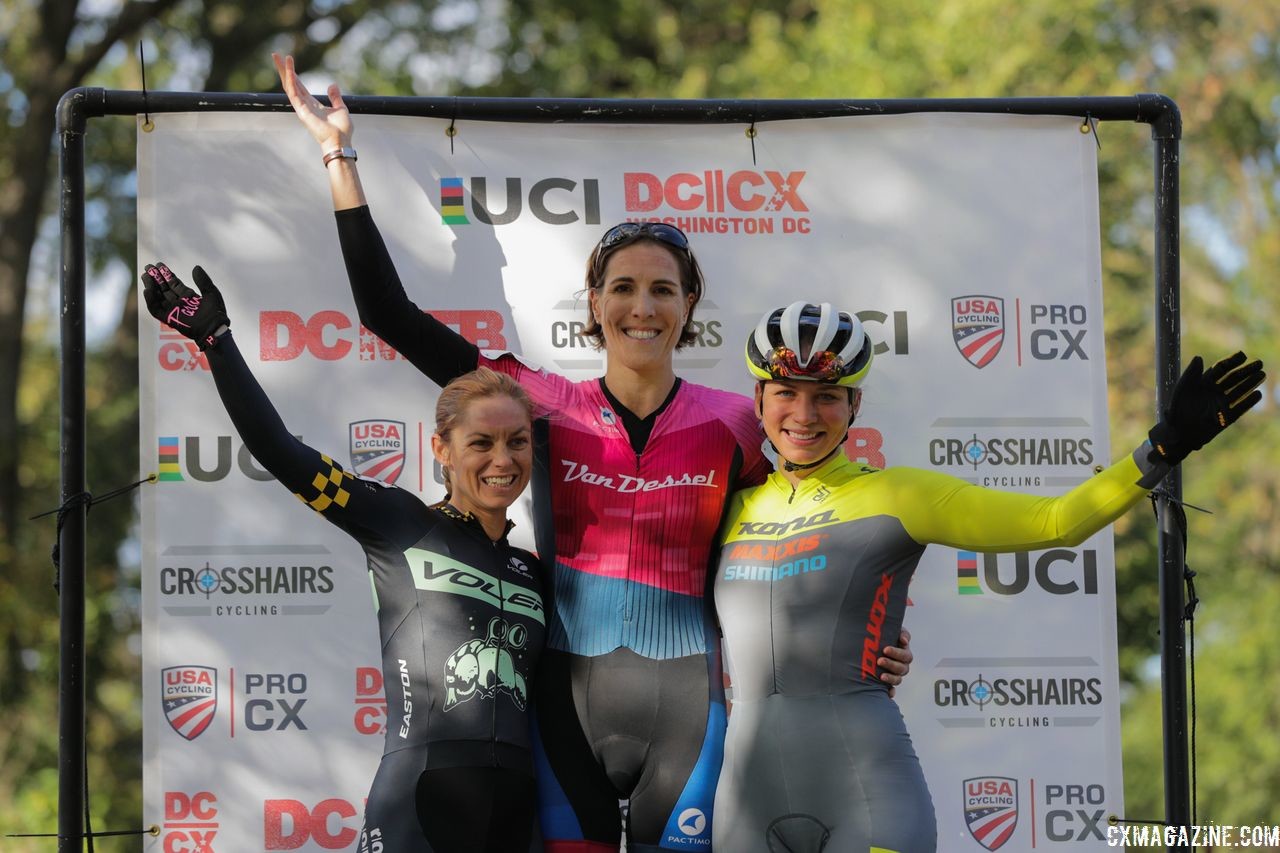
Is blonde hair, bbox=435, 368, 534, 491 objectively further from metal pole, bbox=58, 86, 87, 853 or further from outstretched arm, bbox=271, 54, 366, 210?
metal pole, bbox=58, 86, 87, 853

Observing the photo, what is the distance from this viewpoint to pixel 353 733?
5039mm

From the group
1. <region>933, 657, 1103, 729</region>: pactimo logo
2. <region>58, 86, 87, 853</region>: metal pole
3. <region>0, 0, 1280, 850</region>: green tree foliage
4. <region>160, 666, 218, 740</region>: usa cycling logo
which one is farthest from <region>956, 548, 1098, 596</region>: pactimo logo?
<region>0, 0, 1280, 850</region>: green tree foliage

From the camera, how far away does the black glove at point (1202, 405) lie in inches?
144

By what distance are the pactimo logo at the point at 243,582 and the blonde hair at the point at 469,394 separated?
1.03 metres

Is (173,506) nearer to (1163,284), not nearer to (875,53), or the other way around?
(1163,284)

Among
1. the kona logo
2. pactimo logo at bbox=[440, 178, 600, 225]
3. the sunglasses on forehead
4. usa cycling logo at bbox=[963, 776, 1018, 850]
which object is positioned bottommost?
usa cycling logo at bbox=[963, 776, 1018, 850]

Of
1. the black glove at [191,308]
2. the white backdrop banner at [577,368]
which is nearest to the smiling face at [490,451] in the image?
the black glove at [191,308]

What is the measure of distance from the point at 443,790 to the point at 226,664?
1.37 m

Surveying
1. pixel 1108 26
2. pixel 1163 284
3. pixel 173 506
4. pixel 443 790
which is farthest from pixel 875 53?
pixel 443 790

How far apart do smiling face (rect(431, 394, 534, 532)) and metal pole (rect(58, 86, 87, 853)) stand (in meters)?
1.43

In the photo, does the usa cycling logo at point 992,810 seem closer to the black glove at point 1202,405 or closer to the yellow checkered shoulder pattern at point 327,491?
the black glove at point 1202,405

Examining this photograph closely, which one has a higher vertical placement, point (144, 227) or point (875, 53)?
point (875, 53)

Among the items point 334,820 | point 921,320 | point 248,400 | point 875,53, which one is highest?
point 875,53

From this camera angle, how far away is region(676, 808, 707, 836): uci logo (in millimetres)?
4016
